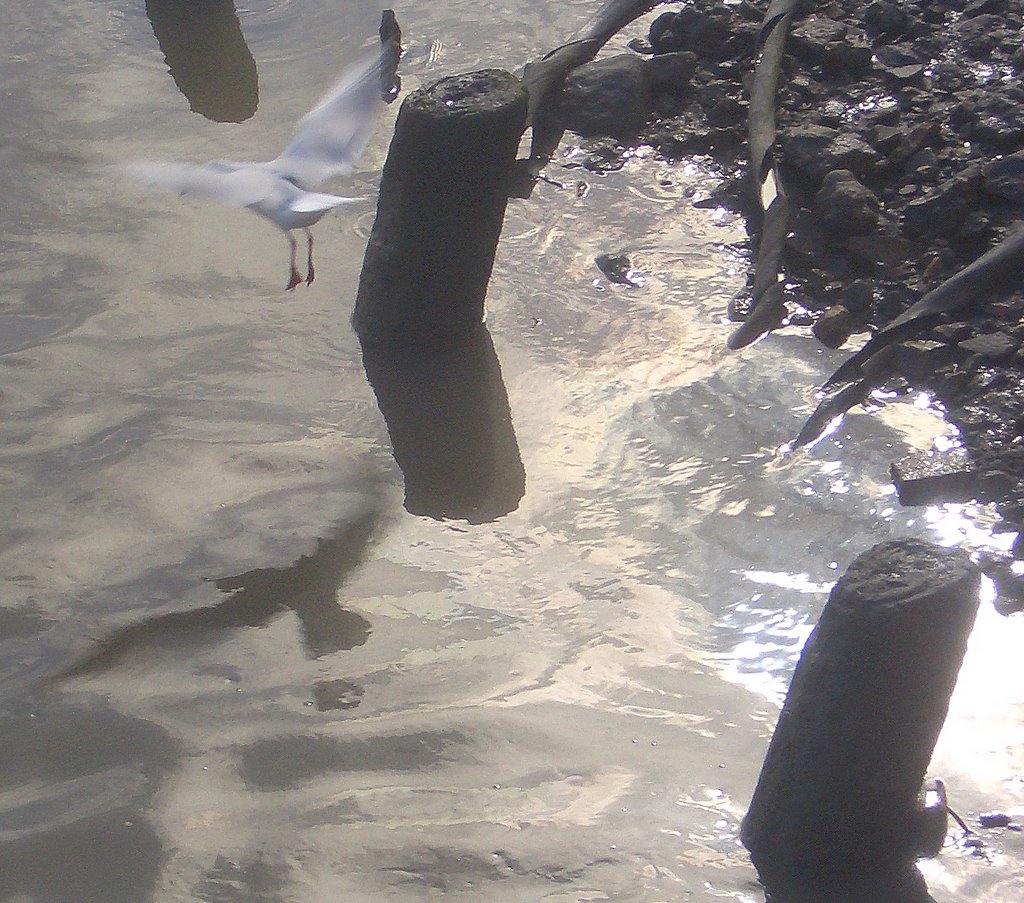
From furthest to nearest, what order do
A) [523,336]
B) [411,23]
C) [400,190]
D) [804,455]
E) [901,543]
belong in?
[411,23], [523,336], [400,190], [804,455], [901,543]

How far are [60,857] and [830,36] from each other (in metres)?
4.87

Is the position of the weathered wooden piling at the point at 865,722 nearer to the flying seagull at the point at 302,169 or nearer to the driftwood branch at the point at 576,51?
the flying seagull at the point at 302,169

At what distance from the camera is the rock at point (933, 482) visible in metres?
3.76

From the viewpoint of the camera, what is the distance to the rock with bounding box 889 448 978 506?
3762mm

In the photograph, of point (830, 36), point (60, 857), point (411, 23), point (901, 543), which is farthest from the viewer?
point (411, 23)

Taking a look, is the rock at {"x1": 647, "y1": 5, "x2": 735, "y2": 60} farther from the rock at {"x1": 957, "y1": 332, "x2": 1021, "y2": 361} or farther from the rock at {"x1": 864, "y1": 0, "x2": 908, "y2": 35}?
the rock at {"x1": 957, "y1": 332, "x2": 1021, "y2": 361}

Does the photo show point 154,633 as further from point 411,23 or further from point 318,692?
point 411,23

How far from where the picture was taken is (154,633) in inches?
131

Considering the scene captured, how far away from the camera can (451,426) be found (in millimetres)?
4246

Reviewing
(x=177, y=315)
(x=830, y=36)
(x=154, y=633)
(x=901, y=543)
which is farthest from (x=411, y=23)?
(x=901, y=543)

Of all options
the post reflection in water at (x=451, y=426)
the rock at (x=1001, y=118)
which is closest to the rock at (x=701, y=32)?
the rock at (x=1001, y=118)

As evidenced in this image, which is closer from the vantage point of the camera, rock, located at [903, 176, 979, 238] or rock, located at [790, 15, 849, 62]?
rock, located at [903, 176, 979, 238]

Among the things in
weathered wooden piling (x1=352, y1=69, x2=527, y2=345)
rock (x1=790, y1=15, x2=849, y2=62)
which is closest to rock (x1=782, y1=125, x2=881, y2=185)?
rock (x1=790, y1=15, x2=849, y2=62)

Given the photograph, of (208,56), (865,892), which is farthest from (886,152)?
(208,56)
